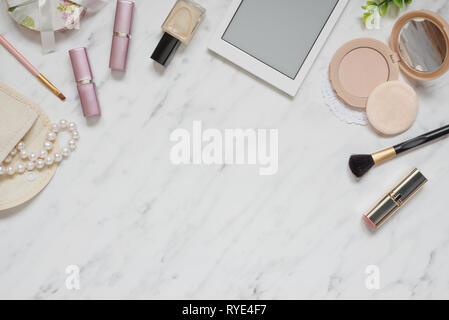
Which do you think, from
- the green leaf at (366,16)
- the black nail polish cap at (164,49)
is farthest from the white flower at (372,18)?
the black nail polish cap at (164,49)

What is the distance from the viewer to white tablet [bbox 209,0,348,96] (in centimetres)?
71

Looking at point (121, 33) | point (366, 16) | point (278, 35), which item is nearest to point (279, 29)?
point (278, 35)

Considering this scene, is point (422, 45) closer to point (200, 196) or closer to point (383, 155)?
point (383, 155)

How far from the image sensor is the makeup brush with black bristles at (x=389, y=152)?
0.72 m

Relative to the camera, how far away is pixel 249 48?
0.72m

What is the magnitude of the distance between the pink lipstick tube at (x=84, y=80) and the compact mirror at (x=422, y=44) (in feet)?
1.80

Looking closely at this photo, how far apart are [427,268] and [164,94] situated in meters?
0.59

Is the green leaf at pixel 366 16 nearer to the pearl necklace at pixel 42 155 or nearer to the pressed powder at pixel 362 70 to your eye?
the pressed powder at pixel 362 70

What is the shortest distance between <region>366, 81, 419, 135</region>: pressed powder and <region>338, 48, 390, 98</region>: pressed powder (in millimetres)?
18

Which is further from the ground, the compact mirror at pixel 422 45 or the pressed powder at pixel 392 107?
the compact mirror at pixel 422 45

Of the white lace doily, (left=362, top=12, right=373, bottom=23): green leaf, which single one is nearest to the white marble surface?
the white lace doily

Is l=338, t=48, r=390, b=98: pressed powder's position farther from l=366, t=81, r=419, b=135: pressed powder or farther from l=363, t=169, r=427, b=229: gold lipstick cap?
l=363, t=169, r=427, b=229: gold lipstick cap
